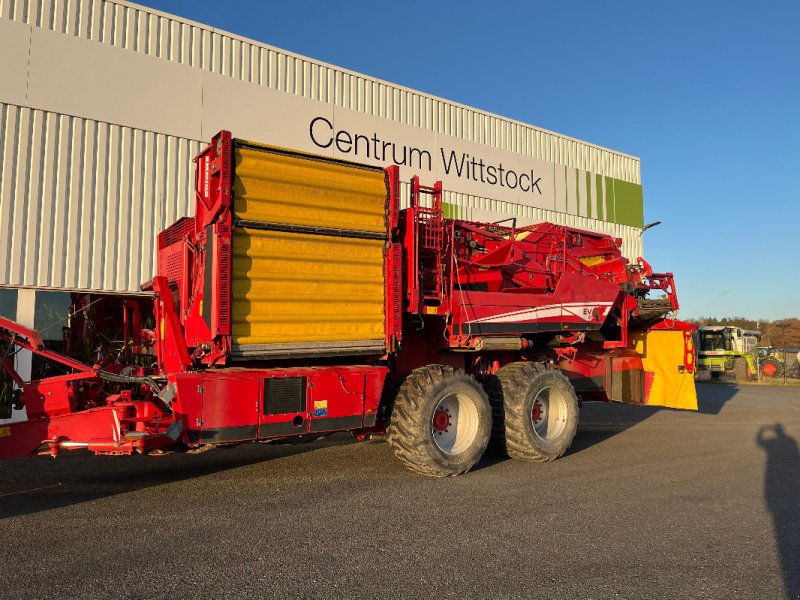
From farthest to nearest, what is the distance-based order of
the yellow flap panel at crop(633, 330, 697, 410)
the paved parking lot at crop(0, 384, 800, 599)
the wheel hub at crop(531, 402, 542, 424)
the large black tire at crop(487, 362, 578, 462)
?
the yellow flap panel at crop(633, 330, 697, 410) < the wheel hub at crop(531, 402, 542, 424) < the large black tire at crop(487, 362, 578, 462) < the paved parking lot at crop(0, 384, 800, 599)

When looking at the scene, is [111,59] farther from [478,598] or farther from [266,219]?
[478,598]

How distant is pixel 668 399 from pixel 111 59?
1224cm

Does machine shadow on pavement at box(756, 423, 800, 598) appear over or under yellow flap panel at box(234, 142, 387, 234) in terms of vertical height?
under

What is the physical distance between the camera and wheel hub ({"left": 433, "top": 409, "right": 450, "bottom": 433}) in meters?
Result: 7.15

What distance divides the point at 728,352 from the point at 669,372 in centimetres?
1895

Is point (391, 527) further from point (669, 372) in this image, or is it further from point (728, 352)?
point (728, 352)

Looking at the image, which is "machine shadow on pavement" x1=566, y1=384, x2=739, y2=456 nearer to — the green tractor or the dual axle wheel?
the dual axle wheel

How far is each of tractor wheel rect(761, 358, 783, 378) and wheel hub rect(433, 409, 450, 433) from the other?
85.8 ft

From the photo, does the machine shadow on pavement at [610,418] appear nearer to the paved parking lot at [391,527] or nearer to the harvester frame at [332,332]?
the paved parking lot at [391,527]

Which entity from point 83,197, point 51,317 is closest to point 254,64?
point 83,197

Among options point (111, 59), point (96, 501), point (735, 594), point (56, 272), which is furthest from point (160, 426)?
point (111, 59)

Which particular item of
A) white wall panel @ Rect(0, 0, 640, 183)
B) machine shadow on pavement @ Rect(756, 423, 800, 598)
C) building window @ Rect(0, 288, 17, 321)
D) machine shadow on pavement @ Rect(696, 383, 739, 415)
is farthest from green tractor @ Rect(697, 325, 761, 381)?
building window @ Rect(0, 288, 17, 321)

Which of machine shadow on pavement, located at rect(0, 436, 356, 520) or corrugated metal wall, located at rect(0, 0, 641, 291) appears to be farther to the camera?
corrugated metal wall, located at rect(0, 0, 641, 291)

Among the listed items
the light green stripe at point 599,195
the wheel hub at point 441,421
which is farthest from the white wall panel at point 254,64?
the wheel hub at point 441,421
